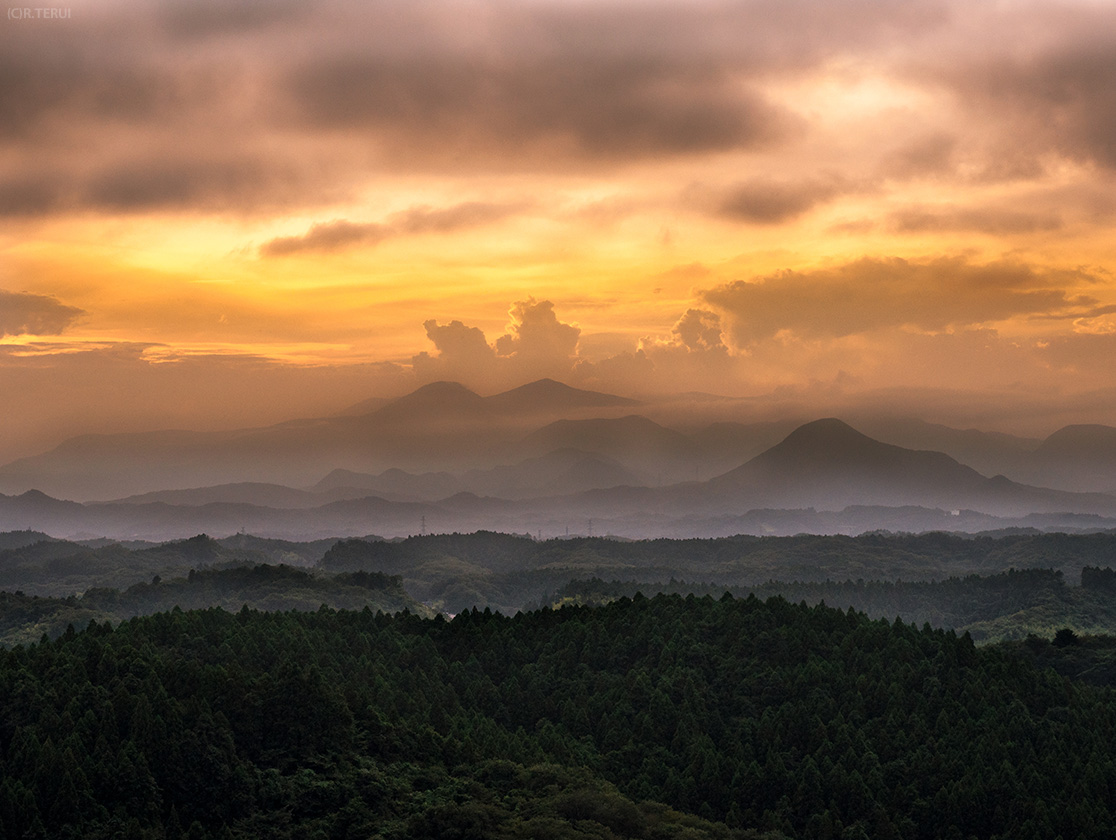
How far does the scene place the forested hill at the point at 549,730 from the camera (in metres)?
98.9

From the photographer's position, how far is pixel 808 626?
527ft

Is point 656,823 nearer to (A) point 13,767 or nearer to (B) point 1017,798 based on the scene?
(B) point 1017,798

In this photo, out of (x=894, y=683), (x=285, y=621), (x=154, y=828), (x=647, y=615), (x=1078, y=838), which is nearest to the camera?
(x=154, y=828)

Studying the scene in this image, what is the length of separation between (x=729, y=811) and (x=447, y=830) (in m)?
37.3

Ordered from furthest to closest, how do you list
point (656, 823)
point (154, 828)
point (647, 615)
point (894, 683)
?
point (647, 615) → point (894, 683) → point (656, 823) → point (154, 828)

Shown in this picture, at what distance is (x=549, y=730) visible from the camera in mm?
131875

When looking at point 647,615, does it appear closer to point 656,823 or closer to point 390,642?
point 390,642

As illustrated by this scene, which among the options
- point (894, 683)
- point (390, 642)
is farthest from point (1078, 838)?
point (390, 642)

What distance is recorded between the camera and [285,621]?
513 ft

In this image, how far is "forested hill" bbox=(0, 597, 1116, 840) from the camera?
9888 centimetres

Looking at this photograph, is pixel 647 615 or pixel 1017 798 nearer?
pixel 1017 798

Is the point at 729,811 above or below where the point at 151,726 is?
below

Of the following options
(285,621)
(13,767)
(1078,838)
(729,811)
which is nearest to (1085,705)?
(1078,838)

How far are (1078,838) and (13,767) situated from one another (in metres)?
102
